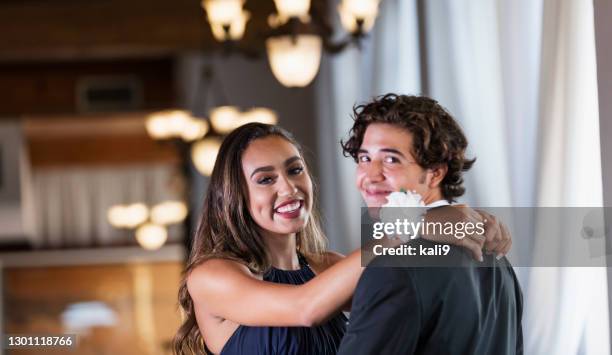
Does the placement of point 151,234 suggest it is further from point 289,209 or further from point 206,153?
point 289,209

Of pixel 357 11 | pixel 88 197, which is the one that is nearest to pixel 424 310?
pixel 357 11

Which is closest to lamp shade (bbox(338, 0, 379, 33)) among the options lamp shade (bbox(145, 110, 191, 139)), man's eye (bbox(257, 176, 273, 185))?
lamp shade (bbox(145, 110, 191, 139))

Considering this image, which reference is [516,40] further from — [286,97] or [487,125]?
[286,97]

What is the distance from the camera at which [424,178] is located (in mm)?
2150

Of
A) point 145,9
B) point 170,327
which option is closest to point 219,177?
point 145,9

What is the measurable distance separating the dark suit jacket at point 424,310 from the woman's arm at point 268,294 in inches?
8.2

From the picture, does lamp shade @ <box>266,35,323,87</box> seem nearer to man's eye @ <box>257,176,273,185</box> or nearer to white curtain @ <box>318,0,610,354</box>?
white curtain @ <box>318,0,610,354</box>

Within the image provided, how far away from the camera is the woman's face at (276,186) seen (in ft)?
8.04

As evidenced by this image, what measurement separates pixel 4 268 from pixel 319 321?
35.0ft

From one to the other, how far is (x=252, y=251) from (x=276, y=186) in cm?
18

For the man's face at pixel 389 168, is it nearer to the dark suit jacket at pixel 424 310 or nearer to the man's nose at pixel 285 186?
the dark suit jacket at pixel 424 310

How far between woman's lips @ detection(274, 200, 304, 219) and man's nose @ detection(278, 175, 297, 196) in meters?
0.02

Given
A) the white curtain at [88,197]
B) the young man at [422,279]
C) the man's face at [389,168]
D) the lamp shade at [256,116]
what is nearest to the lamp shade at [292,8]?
the lamp shade at [256,116]

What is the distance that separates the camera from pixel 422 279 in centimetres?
190
